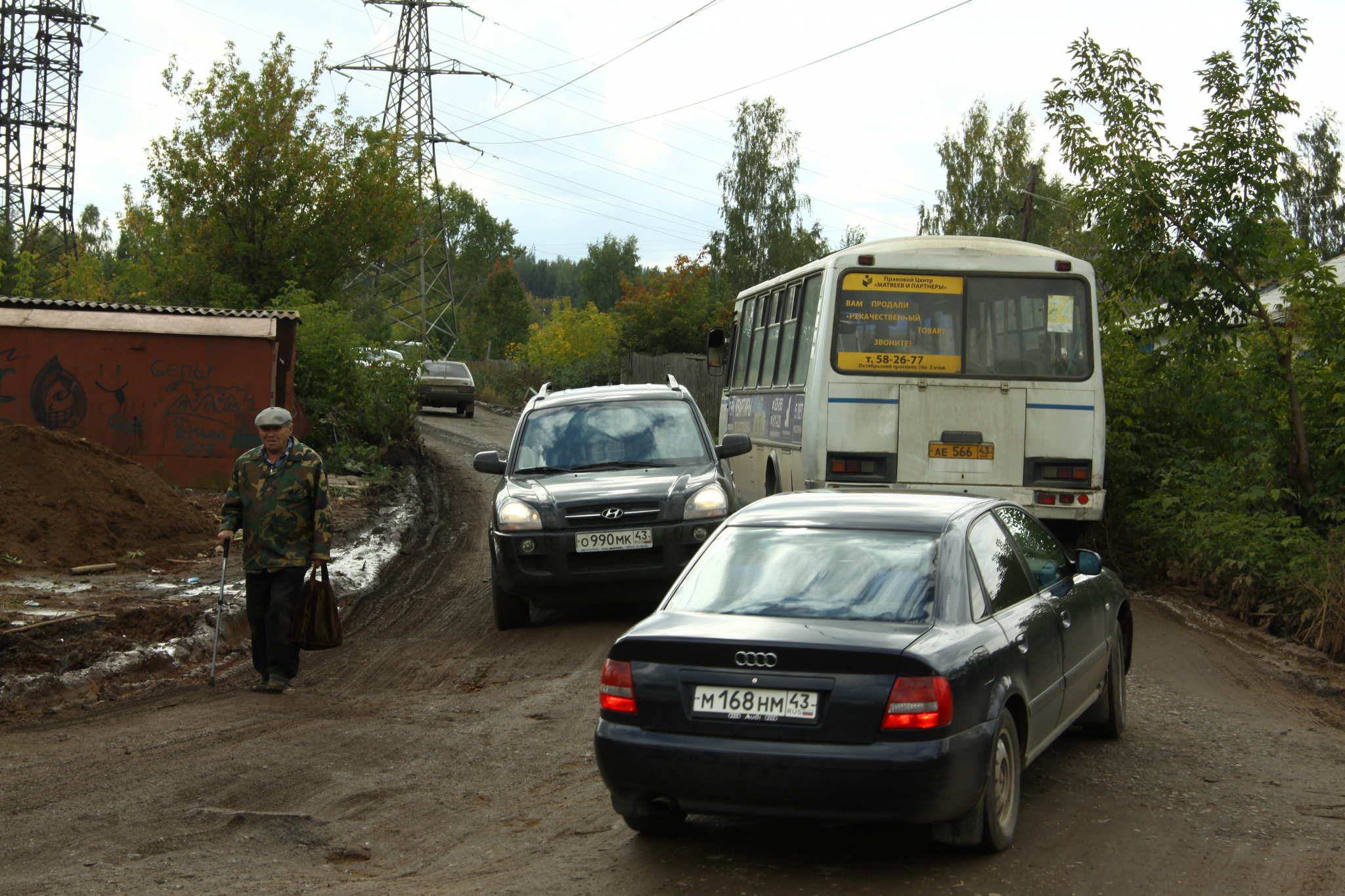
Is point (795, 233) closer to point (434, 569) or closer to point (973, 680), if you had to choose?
point (434, 569)

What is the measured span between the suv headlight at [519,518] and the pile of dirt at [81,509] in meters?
4.71

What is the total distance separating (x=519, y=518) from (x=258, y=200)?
74.6 feet

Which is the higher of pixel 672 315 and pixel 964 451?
pixel 672 315

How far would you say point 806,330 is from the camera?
1220cm

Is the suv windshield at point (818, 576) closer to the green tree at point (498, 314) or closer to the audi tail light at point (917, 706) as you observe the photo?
the audi tail light at point (917, 706)

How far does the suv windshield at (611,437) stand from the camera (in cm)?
1058

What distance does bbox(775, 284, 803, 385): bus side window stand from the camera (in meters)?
12.8

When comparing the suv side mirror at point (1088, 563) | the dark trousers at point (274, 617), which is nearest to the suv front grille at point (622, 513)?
the dark trousers at point (274, 617)

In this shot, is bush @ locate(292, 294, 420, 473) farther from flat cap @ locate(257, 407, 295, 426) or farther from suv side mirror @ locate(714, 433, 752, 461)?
flat cap @ locate(257, 407, 295, 426)

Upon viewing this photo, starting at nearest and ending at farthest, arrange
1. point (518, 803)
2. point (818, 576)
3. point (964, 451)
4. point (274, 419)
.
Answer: point (818, 576)
point (518, 803)
point (274, 419)
point (964, 451)

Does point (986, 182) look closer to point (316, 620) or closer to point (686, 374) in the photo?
point (686, 374)

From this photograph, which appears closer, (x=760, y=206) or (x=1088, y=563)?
(x=1088, y=563)

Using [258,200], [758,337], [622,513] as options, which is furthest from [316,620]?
[258,200]

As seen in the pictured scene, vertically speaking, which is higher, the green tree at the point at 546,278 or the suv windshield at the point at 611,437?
the green tree at the point at 546,278
